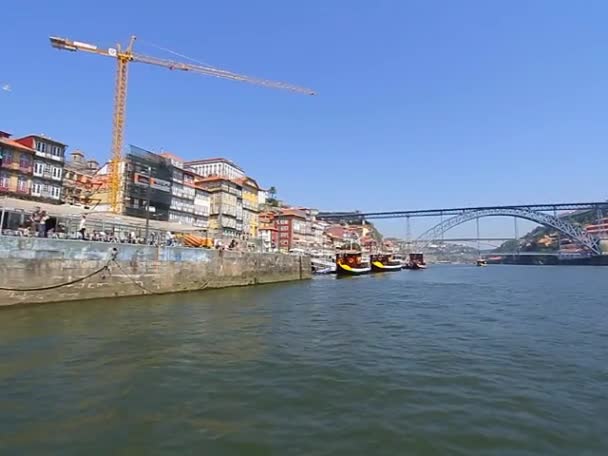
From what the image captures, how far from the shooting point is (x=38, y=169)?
59812mm

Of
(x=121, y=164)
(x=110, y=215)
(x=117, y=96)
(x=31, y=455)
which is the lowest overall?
(x=31, y=455)

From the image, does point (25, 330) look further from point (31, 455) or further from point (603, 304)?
point (603, 304)

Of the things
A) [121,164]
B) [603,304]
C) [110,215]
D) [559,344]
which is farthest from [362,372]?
[121,164]

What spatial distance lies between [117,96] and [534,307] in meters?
70.8

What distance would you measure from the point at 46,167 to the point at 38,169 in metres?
1.38

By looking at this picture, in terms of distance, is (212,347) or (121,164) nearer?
(212,347)

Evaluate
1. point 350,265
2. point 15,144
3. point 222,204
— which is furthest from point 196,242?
point 222,204

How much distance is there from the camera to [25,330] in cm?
1524

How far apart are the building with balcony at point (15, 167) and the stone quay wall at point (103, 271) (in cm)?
3721

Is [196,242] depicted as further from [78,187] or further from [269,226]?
[269,226]

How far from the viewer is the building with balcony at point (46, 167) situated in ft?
195

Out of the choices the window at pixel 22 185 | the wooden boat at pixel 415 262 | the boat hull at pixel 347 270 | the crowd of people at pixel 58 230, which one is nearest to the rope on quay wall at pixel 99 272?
the crowd of people at pixel 58 230

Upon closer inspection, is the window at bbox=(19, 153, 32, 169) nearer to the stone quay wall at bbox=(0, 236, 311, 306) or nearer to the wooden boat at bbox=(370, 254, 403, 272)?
the stone quay wall at bbox=(0, 236, 311, 306)

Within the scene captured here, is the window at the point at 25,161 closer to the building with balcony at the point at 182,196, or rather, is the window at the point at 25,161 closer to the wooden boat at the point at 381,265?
the building with balcony at the point at 182,196
